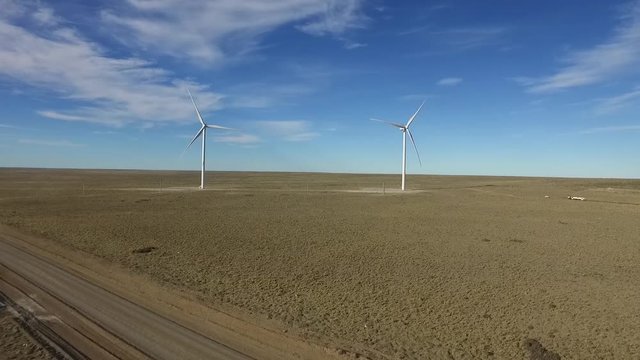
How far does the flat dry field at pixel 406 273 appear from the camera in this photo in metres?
9.80

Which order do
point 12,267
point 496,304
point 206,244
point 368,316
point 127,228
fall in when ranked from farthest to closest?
point 127,228 < point 206,244 < point 12,267 < point 496,304 < point 368,316

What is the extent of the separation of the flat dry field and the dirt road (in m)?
1.89

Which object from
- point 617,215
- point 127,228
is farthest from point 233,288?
point 617,215

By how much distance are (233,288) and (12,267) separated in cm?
776

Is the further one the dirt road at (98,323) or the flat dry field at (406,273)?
the flat dry field at (406,273)

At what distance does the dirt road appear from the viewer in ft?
28.6

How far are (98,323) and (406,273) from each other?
9.24 m

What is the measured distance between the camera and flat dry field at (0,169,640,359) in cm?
980

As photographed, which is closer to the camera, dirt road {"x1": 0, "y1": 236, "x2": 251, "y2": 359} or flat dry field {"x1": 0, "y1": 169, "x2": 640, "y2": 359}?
dirt road {"x1": 0, "y1": 236, "x2": 251, "y2": 359}

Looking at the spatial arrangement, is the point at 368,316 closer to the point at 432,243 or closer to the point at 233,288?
the point at 233,288

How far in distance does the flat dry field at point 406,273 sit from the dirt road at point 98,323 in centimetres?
189

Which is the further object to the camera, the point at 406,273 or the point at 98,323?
the point at 406,273

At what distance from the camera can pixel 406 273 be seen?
15398 millimetres

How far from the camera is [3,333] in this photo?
9.48 metres
